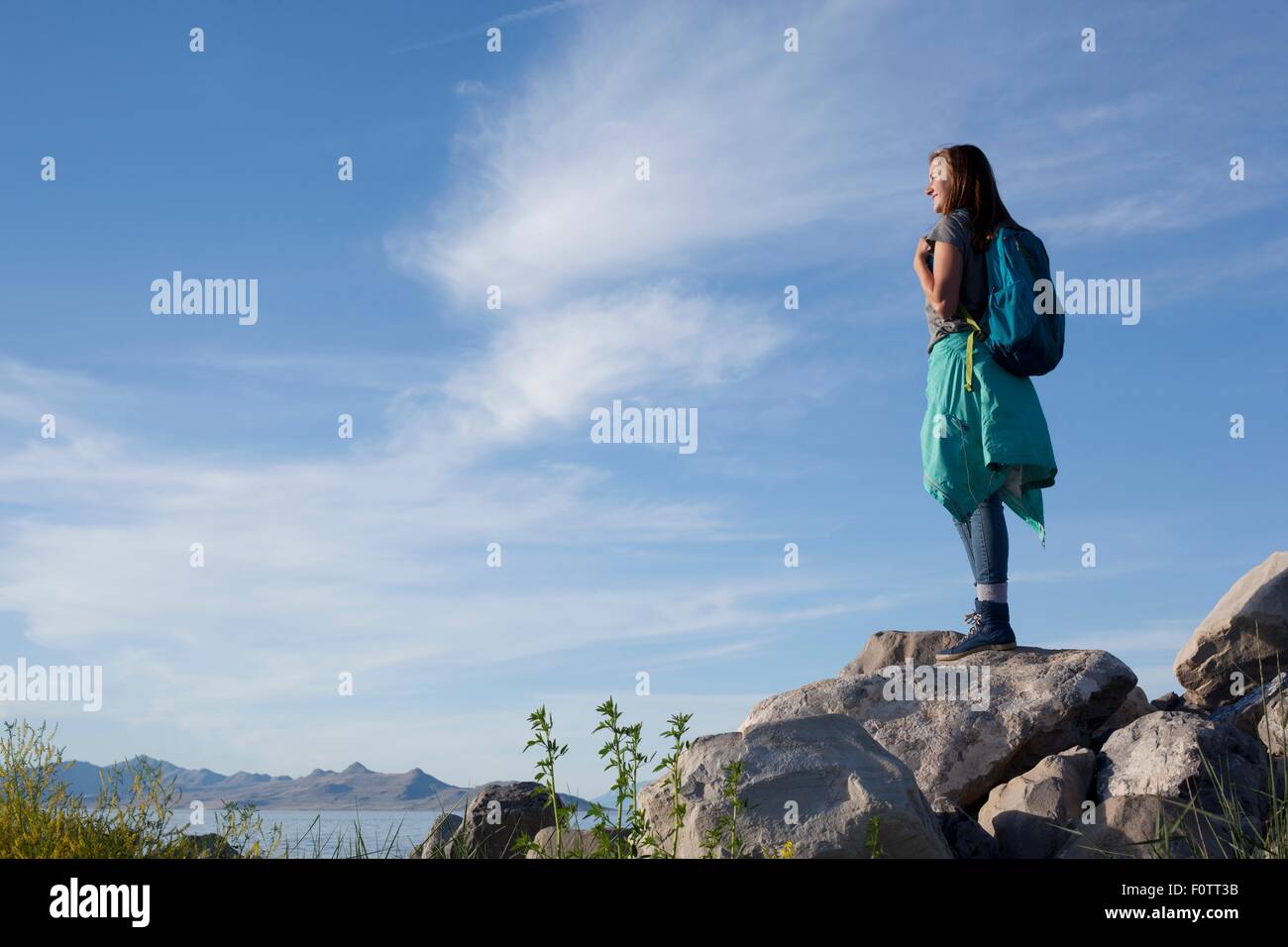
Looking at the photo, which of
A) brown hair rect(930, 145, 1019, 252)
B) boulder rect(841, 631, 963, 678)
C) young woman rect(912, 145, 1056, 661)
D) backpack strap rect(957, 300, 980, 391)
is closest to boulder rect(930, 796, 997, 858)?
young woman rect(912, 145, 1056, 661)

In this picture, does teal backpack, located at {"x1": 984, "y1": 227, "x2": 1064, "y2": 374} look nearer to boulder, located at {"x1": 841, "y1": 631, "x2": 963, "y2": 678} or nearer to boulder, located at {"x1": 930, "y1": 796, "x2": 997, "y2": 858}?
boulder, located at {"x1": 841, "y1": 631, "x2": 963, "y2": 678}

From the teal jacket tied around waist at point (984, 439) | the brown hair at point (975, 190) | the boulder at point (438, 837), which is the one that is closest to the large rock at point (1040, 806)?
the teal jacket tied around waist at point (984, 439)

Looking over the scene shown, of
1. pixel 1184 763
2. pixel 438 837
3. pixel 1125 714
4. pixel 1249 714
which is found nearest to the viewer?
pixel 1184 763

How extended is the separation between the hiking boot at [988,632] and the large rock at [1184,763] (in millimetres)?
1028

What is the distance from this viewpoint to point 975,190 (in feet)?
25.0

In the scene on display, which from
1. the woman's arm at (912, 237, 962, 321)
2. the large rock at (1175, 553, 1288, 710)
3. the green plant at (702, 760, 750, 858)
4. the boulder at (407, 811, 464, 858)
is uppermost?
the woman's arm at (912, 237, 962, 321)

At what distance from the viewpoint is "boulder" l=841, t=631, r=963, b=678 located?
8.31 metres

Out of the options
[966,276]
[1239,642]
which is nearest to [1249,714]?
[1239,642]

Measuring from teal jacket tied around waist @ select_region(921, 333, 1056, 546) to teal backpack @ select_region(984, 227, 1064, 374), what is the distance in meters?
0.14

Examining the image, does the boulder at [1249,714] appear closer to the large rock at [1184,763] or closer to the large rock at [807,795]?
the large rock at [1184,763]

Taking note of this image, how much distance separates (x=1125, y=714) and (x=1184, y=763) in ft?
6.16

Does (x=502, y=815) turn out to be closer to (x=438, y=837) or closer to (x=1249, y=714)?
(x=438, y=837)
